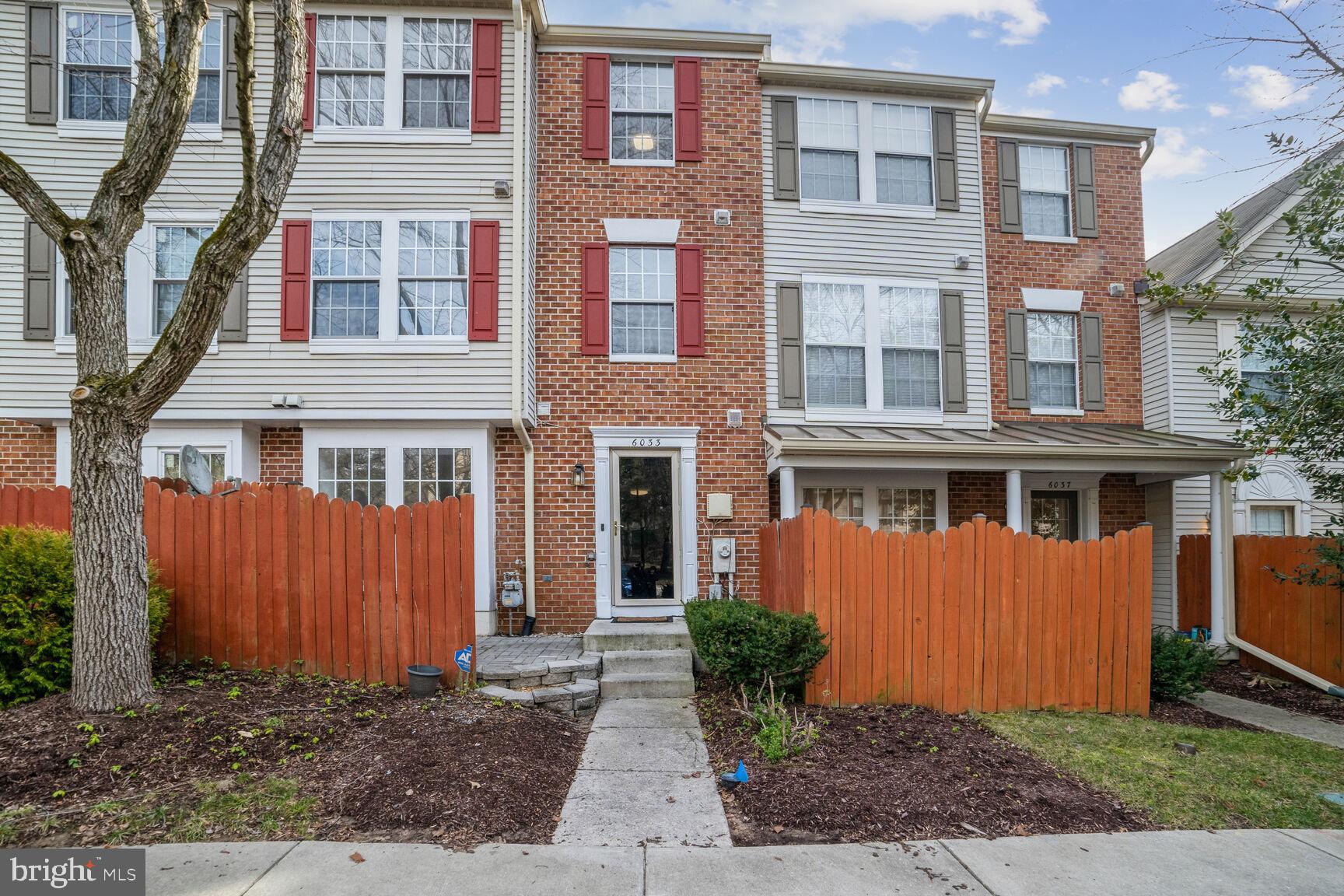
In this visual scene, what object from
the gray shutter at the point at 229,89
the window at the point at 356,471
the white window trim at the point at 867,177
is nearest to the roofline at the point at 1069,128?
the white window trim at the point at 867,177

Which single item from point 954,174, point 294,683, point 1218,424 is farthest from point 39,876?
point 1218,424

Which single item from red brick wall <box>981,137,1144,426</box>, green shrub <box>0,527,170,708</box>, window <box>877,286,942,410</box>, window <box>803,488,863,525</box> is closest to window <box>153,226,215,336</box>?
green shrub <box>0,527,170,708</box>

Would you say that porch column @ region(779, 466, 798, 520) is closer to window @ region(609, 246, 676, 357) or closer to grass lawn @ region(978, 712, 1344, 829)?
window @ region(609, 246, 676, 357)

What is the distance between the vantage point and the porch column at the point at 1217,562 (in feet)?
29.7

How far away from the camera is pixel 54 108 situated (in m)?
8.69

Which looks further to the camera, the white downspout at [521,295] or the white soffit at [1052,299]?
the white soffit at [1052,299]

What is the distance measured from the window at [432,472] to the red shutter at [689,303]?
291 cm

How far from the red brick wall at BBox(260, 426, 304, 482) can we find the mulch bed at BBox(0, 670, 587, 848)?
12.1 feet

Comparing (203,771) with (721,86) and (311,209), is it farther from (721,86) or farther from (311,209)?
(721,86)

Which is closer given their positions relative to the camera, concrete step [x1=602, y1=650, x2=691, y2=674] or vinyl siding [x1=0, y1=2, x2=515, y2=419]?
concrete step [x1=602, y1=650, x2=691, y2=674]

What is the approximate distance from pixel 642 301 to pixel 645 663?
4.46 meters

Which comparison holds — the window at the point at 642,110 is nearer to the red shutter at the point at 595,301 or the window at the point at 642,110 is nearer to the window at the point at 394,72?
the red shutter at the point at 595,301

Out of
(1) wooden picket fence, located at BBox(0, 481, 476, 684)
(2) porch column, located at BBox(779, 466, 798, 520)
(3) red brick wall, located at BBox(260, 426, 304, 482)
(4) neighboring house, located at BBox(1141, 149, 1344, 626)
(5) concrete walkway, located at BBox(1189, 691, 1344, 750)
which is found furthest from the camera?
(4) neighboring house, located at BBox(1141, 149, 1344, 626)

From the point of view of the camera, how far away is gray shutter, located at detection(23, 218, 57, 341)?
28.1 feet
